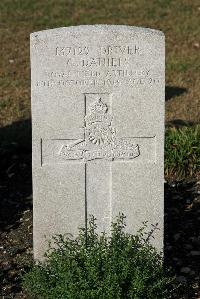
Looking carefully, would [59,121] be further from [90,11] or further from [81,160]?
[90,11]

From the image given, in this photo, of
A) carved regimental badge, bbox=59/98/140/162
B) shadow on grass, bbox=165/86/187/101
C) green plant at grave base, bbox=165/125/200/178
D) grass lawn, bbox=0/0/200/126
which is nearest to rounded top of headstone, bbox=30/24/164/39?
carved regimental badge, bbox=59/98/140/162

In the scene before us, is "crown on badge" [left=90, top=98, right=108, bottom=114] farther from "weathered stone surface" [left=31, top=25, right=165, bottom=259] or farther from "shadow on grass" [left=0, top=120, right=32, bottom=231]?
"shadow on grass" [left=0, top=120, right=32, bottom=231]

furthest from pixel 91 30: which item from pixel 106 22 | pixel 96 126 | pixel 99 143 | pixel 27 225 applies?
pixel 106 22

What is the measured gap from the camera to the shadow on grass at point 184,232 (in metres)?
4.99

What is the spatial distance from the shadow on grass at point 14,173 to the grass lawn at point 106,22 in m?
0.67

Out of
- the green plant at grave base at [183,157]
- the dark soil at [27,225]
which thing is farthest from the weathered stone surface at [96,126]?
the green plant at grave base at [183,157]

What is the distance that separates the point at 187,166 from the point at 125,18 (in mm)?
8073

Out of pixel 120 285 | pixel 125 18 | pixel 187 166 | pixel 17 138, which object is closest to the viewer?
pixel 120 285

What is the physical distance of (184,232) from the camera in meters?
5.66

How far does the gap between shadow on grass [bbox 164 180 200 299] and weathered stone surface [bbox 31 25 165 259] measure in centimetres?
48

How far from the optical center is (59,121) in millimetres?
4559

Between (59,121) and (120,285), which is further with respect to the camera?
(59,121)

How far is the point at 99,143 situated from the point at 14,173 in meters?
2.51

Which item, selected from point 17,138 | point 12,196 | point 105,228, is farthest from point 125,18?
point 105,228
